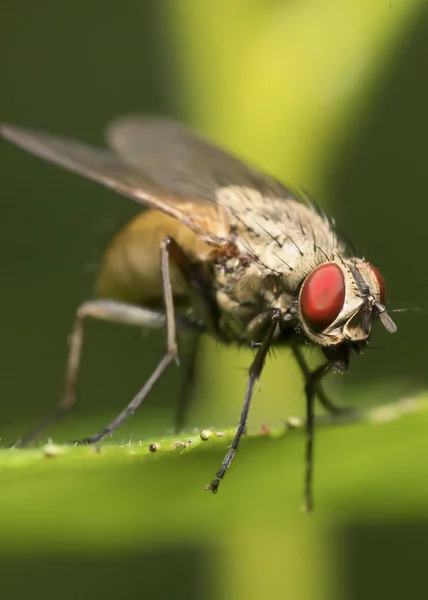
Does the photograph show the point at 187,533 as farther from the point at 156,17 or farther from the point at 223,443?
the point at 156,17

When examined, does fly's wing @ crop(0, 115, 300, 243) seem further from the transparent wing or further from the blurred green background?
the blurred green background

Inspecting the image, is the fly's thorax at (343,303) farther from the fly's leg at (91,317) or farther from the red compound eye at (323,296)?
the fly's leg at (91,317)

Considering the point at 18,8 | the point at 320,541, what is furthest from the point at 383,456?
the point at 18,8

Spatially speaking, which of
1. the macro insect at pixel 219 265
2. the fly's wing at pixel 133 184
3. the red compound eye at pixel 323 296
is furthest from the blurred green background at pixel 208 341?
the fly's wing at pixel 133 184

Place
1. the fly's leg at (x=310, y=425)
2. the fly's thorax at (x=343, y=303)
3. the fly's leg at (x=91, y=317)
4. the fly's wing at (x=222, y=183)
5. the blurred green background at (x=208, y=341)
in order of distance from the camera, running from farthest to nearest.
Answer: the fly's leg at (x=91, y=317), the fly's wing at (x=222, y=183), the fly's thorax at (x=343, y=303), the fly's leg at (x=310, y=425), the blurred green background at (x=208, y=341)

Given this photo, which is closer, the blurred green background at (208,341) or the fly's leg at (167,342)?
the blurred green background at (208,341)

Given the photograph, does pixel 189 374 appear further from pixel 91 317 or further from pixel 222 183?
pixel 222 183

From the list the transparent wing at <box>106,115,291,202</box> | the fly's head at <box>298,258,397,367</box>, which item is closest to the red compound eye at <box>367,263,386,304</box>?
the fly's head at <box>298,258,397,367</box>
